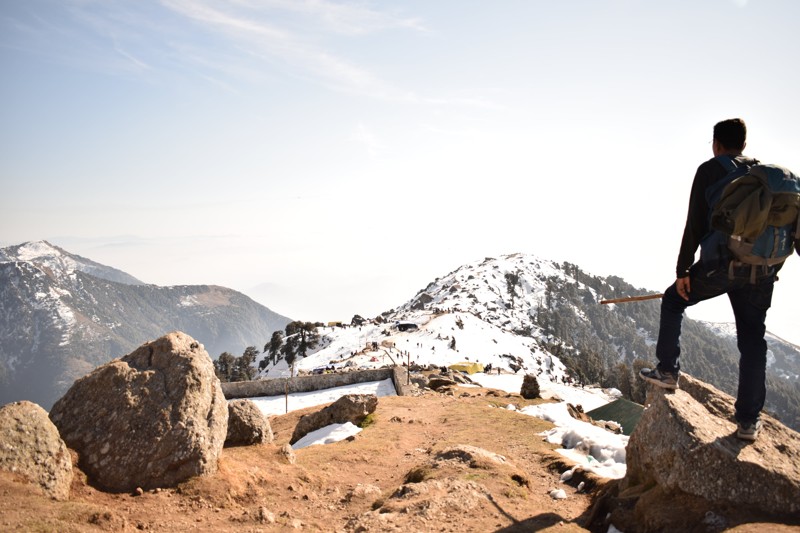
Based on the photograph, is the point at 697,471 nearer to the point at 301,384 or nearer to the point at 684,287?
the point at 684,287

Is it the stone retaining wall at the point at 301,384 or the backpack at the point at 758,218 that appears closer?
the backpack at the point at 758,218

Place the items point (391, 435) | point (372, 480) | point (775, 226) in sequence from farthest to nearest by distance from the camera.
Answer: point (391, 435) → point (372, 480) → point (775, 226)

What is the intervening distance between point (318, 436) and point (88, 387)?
995 cm

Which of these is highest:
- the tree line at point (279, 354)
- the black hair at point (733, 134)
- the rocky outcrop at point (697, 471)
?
the black hair at point (733, 134)

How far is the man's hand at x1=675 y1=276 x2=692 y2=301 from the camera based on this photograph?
20.2 feet

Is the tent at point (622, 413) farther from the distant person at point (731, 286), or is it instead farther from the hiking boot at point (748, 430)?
the distant person at point (731, 286)

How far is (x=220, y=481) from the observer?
8461 mm

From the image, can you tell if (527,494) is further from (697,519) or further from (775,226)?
(775,226)

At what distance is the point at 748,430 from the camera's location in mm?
6535

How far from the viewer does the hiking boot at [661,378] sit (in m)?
7.04

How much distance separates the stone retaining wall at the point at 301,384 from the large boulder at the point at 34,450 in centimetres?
2528

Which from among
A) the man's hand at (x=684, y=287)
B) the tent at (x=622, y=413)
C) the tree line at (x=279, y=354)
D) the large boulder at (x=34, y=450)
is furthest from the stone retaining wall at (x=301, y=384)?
the tree line at (x=279, y=354)

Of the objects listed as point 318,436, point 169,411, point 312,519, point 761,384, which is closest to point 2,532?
point 169,411

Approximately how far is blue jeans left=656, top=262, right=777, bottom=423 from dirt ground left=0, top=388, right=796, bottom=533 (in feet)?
5.57
